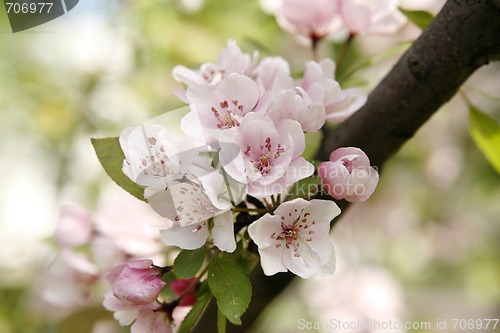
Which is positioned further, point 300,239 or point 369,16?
point 369,16

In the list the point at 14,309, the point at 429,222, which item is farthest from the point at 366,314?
the point at 14,309

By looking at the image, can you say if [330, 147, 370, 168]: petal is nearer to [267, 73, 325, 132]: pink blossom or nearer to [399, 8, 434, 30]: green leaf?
[267, 73, 325, 132]: pink blossom

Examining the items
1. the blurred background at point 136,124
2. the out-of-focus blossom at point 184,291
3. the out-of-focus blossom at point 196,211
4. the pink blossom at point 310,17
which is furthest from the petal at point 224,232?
the blurred background at point 136,124

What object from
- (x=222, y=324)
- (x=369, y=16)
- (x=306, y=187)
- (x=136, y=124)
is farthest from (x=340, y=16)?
(x=136, y=124)

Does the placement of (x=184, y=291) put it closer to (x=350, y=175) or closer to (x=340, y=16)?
(x=350, y=175)

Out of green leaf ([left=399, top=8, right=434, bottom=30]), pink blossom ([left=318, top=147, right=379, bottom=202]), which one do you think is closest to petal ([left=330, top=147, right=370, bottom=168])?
pink blossom ([left=318, top=147, right=379, bottom=202])

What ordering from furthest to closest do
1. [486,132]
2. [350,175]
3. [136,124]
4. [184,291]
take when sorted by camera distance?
[136,124], [486,132], [184,291], [350,175]

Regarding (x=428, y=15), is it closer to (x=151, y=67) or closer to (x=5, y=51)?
(x=151, y=67)
